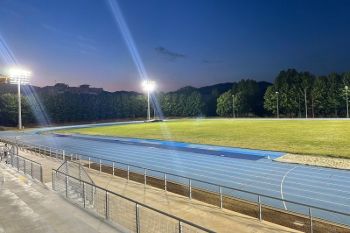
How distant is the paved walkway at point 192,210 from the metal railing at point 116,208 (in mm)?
1754

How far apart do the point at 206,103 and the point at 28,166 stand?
96431 millimetres

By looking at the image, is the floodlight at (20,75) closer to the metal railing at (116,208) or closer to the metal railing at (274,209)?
the metal railing at (274,209)

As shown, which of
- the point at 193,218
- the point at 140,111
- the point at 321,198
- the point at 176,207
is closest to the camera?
the point at 193,218

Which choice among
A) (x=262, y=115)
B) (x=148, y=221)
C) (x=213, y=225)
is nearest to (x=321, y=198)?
(x=213, y=225)

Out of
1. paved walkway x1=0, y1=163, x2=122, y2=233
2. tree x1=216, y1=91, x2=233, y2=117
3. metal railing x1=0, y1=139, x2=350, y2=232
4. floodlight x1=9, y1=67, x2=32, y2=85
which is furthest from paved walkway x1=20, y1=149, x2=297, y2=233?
tree x1=216, y1=91, x2=233, y2=117

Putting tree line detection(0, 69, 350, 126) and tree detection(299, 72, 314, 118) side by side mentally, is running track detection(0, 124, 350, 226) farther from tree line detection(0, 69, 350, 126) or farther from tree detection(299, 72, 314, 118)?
tree detection(299, 72, 314, 118)

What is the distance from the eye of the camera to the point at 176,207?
1272 centimetres

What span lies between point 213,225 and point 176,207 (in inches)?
90.9

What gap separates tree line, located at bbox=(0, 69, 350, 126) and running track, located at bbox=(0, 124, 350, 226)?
2510 inches

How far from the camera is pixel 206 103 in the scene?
370ft

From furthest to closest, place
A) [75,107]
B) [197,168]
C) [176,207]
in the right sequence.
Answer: [75,107], [197,168], [176,207]

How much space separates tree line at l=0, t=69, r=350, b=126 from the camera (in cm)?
8300

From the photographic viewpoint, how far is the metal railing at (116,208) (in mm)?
9008

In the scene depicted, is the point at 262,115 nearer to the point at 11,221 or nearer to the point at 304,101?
the point at 304,101
